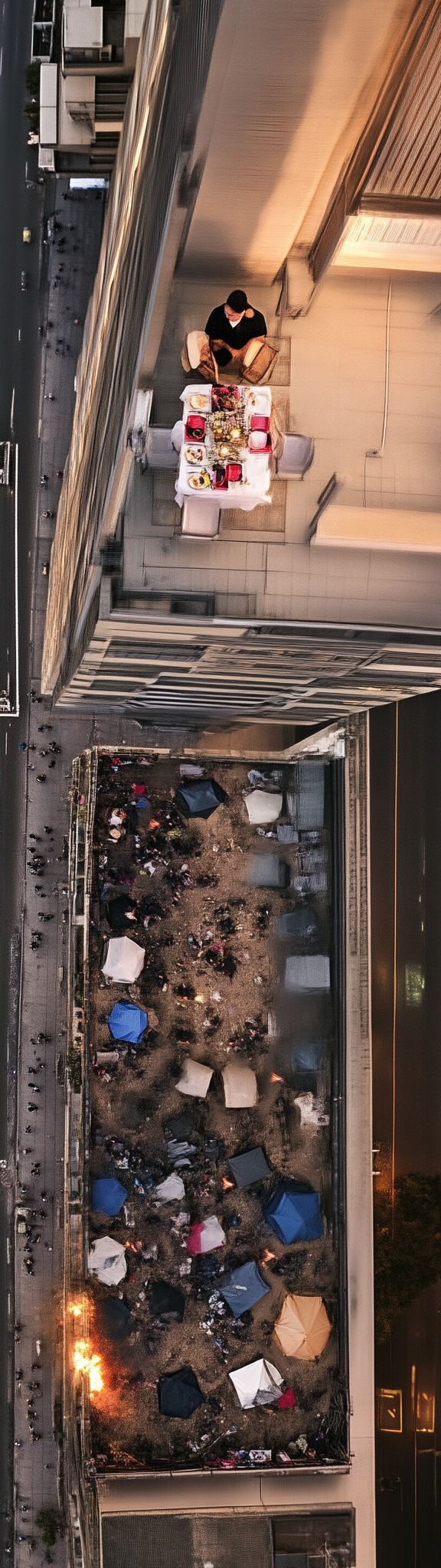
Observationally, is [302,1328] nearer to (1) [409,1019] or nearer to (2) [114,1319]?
(2) [114,1319]

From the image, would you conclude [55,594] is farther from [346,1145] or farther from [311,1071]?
[346,1145]

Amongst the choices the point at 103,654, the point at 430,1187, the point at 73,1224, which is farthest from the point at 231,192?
the point at 430,1187

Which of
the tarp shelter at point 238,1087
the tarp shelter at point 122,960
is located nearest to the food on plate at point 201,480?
the tarp shelter at point 122,960

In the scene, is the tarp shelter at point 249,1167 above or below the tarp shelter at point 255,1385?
above

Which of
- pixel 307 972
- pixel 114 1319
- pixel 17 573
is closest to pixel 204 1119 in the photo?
pixel 307 972

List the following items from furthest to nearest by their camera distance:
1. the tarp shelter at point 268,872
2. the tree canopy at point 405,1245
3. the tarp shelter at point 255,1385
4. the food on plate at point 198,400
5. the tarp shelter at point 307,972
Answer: the tree canopy at point 405,1245 → the tarp shelter at point 268,872 → the tarp shelter at point 307,972 → the tarp shelter at point 255,1385 → the food on plate at point 198,400

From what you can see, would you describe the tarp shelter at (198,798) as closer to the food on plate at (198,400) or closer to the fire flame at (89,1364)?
the fire flame at (89,1364)
